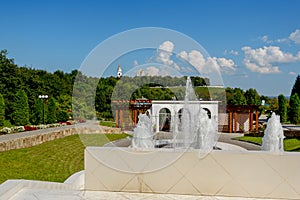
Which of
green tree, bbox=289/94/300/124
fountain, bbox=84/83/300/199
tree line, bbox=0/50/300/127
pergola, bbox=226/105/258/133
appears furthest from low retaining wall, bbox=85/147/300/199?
green tree, bbox=289/94/300/124

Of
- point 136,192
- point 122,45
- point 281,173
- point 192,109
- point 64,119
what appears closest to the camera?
point 122,45

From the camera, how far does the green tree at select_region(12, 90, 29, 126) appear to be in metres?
16.7

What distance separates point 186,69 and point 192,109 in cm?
395

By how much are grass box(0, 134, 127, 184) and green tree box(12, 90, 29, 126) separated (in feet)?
24.2

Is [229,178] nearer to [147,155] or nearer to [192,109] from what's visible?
[147,155]

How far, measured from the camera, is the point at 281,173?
13.1ft

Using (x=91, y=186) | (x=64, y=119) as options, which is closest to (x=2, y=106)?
(x=64, y=119)

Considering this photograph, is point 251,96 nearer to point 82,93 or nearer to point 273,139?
point 273,139

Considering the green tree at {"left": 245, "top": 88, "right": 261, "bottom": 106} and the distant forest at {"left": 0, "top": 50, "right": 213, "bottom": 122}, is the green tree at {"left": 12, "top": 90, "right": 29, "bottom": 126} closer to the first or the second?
the distant forest at {"left": 0, "top": 50, "right": 213, "bottom": 122}

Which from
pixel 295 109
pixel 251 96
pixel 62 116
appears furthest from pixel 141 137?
pixel 251 96

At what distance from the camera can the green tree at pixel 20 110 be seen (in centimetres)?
1666

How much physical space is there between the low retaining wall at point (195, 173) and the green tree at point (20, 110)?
13700mm

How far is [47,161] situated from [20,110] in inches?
401

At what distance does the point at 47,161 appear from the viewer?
297 inches
